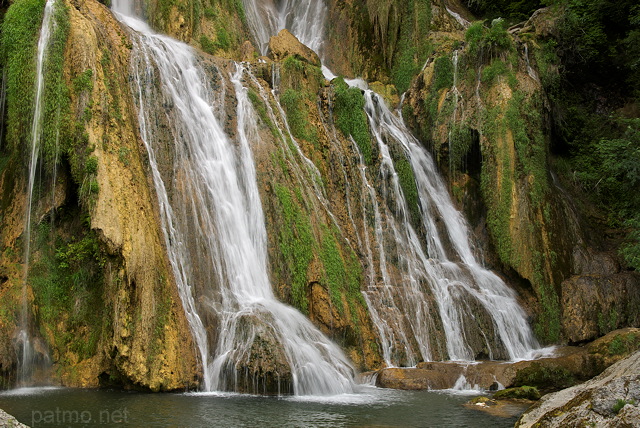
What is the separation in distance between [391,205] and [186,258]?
859 cm

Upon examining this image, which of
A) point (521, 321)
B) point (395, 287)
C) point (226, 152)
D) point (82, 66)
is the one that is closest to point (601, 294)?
point (521, 321)

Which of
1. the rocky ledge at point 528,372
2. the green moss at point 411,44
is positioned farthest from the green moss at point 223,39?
the rocky ledge at point 528,372

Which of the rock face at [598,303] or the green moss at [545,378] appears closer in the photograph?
the green moss at [545,378]

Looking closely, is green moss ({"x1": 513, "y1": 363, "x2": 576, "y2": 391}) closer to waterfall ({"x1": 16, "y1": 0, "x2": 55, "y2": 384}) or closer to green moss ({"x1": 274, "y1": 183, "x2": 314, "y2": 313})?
green moss ({"x1": 274, "y1": 183, "x2": 314, "y2": 313})

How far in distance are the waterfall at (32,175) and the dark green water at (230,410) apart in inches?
40.6

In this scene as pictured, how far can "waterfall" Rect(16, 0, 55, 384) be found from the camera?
12953 millimetres

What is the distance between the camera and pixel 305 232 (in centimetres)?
1683

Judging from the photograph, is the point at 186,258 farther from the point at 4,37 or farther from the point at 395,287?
the point at 4,37

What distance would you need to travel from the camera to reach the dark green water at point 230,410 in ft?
31.1

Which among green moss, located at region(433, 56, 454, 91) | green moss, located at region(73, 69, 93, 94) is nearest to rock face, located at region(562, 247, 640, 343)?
green moss, located at region(433, 56, 454, 91)

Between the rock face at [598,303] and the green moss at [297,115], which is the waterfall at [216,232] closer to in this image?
the green moss at [297,115]

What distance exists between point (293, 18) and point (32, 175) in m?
21.6

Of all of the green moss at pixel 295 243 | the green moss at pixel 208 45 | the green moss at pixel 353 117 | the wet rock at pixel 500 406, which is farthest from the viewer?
the green moss at pixel 208 45

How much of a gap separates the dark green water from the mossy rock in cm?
118
